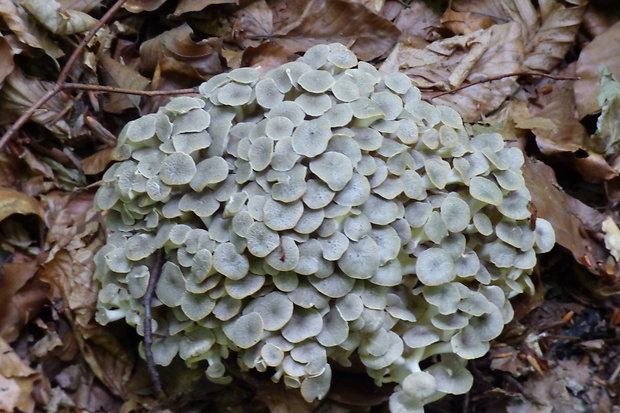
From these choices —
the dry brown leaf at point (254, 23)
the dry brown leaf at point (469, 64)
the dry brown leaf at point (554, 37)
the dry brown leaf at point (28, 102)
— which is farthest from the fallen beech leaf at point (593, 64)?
the dry brown leaf at point (28, 102)

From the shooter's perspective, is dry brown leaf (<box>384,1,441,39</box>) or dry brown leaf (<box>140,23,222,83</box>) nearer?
dry brown leaf (<box>140,23,222,83</box>)

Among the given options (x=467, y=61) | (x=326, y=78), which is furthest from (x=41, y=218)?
(x=467, y=61)

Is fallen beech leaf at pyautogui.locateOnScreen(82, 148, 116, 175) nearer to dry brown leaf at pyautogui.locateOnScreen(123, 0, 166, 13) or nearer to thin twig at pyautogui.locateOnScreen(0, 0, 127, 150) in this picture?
thin twig at pyautogui.locateOnScreen(0, 0, 127, 150)

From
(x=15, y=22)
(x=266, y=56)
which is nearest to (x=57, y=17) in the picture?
(x=15, y=22)

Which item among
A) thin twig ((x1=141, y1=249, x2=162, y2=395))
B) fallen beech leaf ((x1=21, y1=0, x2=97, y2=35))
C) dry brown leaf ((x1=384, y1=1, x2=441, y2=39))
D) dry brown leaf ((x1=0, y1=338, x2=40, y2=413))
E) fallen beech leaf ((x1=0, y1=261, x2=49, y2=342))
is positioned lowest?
dry brown leaf ((x1=0, y1=338, x2=40, y2=413))

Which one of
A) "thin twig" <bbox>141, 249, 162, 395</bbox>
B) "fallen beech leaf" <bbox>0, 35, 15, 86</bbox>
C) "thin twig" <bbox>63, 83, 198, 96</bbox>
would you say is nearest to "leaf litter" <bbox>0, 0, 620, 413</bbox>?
"fallen beech leaf" <bbox>0, 35, 15, 86</bbox>

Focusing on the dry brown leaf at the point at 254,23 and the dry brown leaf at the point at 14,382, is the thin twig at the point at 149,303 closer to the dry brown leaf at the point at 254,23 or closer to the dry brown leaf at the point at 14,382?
the dry brown leaf at the point at 14,382

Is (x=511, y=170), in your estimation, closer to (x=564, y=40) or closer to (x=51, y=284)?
(x=564, y=40)

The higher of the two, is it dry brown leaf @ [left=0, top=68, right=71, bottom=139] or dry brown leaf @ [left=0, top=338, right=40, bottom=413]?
dry brown leaf @ [left=0, top=68, right=71, bottom=139]
